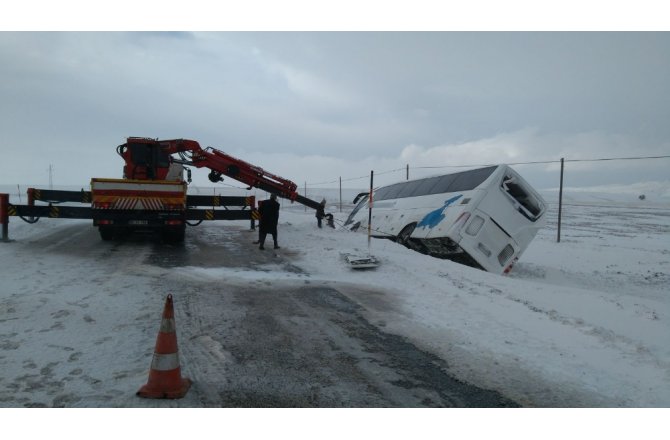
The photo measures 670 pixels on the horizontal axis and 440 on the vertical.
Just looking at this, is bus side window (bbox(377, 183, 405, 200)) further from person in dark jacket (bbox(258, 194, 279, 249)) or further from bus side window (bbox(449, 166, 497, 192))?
person in dark jacket (bbox(258, 194, 279, 249))

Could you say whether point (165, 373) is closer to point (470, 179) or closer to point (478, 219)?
point (478, 219)

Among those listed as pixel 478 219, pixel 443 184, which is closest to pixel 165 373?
pixel 478 219

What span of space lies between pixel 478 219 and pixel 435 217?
144 centimetres

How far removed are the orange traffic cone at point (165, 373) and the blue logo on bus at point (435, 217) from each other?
348 inches

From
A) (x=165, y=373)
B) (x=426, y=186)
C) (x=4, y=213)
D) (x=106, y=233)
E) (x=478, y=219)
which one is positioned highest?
(x=426, y=186)

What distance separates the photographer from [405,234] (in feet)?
41.9

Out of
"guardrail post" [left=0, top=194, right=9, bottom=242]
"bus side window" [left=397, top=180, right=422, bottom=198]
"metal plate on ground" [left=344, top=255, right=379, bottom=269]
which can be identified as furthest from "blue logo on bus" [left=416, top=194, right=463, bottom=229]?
"guardrail post" [left=0, top=194, right=9, bottom=242]

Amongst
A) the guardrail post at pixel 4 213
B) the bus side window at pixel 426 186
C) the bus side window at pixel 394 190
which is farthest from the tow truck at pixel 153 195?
the bus side window at pixel 426 186

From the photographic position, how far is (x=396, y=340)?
495 cm

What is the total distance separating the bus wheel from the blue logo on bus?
45 cm

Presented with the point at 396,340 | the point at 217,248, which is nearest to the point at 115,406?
the point at 396,340

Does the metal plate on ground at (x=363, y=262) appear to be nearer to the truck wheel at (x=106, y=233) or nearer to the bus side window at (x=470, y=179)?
the bus side window at (x=470, y=179)

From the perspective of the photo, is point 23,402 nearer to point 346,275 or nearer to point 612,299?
point 346,275

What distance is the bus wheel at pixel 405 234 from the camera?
1253 cm
